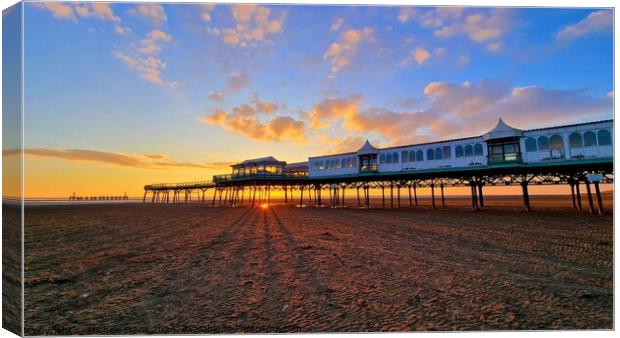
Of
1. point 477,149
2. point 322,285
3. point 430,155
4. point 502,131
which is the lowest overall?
point 322,285

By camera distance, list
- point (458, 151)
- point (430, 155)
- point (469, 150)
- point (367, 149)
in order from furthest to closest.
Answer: point (367, 149), point (430, 155), point (458, 151), point (469, 150)

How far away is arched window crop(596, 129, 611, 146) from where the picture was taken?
17.8 metres

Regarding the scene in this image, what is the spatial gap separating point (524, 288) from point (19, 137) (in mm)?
11166

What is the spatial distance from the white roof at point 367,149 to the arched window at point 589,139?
1508 centimetres

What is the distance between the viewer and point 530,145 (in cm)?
2081

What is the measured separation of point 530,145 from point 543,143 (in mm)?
740

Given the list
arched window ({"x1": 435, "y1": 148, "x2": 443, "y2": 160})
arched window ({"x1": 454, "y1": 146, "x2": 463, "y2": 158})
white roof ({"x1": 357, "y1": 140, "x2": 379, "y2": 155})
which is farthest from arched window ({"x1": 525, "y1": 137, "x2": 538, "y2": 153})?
white roof ({"x1": 357, "y1": 140, "x2": 379, "y2": 155})

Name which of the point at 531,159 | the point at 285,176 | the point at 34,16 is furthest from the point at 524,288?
the point at 285,176

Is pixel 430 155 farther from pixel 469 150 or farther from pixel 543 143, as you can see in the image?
pixel 543 143

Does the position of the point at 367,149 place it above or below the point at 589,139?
above

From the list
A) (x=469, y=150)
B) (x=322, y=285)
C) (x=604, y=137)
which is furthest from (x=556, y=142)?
(x=322, y=285)

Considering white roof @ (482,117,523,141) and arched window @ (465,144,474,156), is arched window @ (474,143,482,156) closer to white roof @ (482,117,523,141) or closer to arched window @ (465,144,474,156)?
arched window @ (465,144,474,156)

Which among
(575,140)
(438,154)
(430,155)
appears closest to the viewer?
(575,140)

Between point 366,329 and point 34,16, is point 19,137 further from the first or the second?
point 366,329
